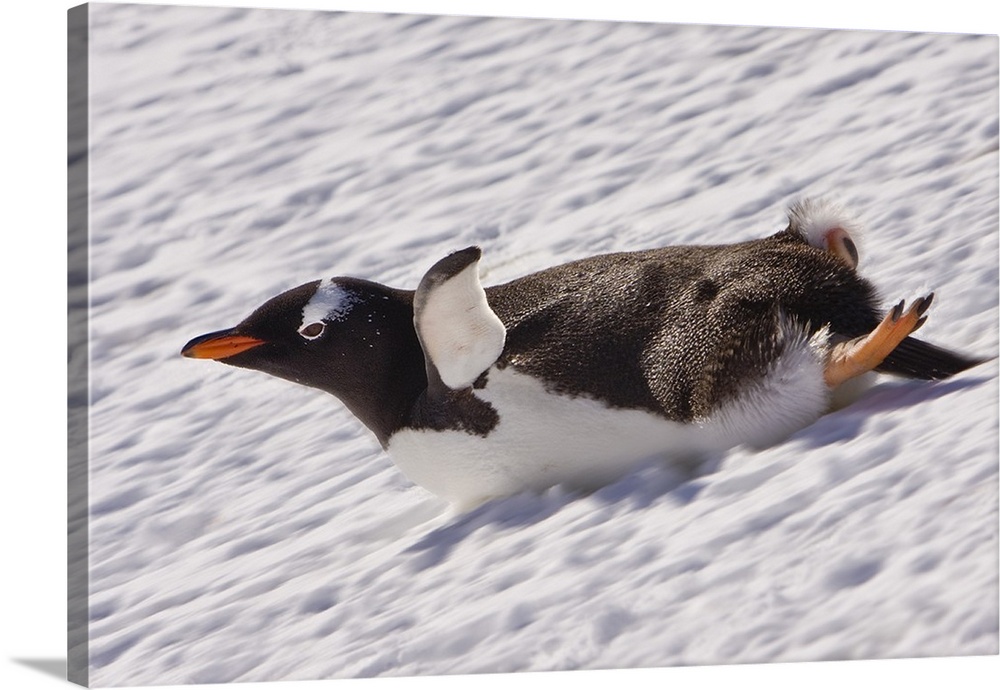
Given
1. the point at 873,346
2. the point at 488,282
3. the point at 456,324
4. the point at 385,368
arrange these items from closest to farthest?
the point at 873,346
the point at 456,324
the point at 385,368
the point at 488,282

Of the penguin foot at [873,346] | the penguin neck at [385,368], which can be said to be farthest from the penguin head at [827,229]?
the penguin neck at [385,368]

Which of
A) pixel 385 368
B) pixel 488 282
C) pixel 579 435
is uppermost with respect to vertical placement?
pixel 488 282

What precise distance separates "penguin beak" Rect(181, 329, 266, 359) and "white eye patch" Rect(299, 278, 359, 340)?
0.33 feet

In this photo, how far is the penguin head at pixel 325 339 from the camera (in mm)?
3564

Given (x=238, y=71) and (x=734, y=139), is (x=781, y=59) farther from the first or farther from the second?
(x=238, y=71)

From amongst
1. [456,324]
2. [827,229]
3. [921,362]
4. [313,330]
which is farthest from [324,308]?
[921,362]

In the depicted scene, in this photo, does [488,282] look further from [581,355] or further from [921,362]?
[921,362]

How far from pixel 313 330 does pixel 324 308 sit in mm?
52

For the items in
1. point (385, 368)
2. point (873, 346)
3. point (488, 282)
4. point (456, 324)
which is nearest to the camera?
point (873, 346)

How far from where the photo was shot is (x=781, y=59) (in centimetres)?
399

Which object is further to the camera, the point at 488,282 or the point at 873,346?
the point at 488,282

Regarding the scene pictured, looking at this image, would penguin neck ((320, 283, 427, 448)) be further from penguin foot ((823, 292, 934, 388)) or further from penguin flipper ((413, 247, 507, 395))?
penguin foot ((823, 292, 934, 388))

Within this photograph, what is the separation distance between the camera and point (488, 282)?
3.73 metres

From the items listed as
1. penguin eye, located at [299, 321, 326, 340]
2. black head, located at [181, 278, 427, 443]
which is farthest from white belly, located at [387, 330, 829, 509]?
penguin eye, located at [299, 321, 326, 340]
